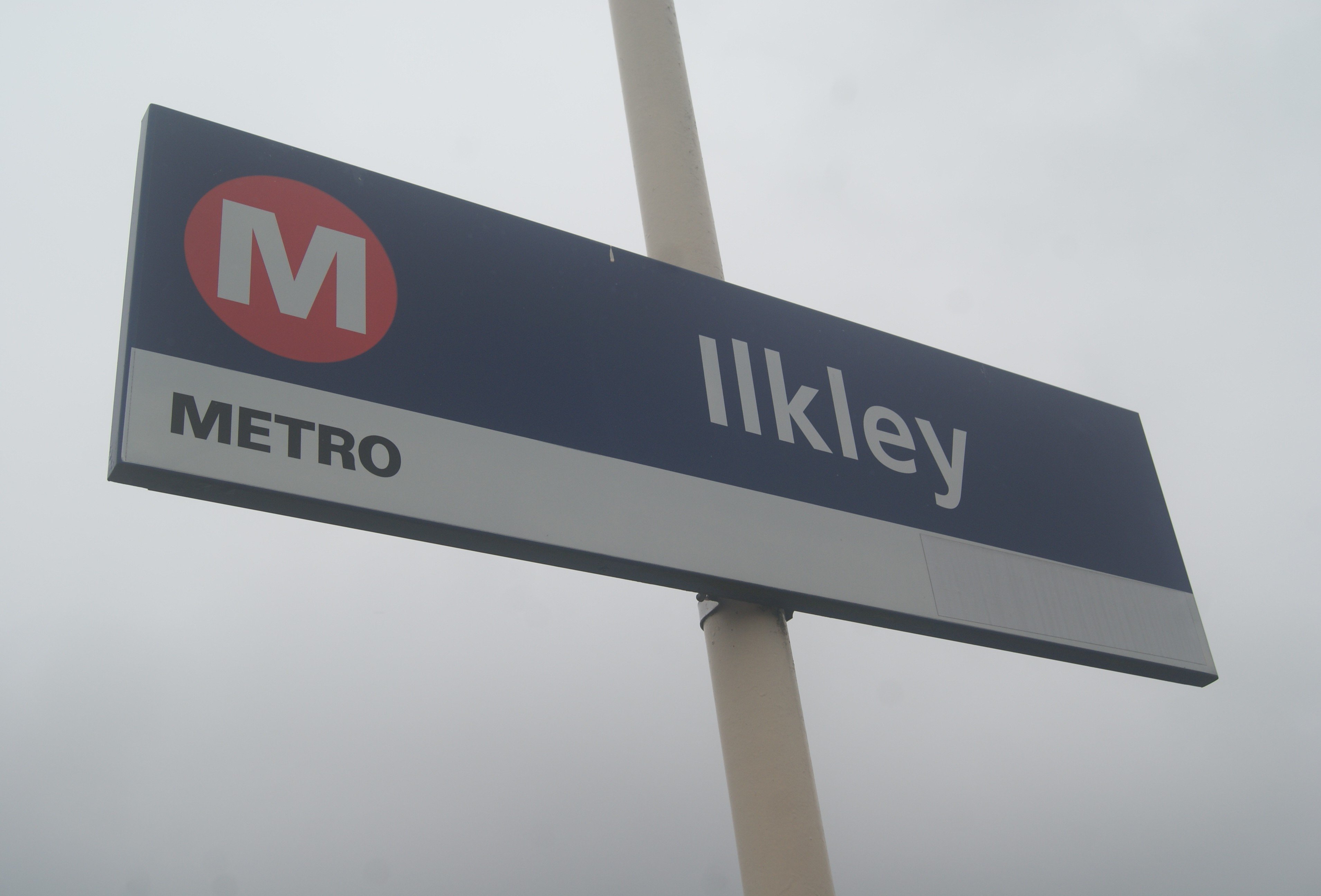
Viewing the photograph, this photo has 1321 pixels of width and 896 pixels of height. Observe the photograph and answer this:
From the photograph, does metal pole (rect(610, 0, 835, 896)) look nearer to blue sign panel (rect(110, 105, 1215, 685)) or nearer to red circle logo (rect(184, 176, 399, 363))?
blue sign panel (rect(110, 105, 1215, 685))

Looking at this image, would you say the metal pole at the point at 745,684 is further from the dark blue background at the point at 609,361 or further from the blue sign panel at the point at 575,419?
the dark blue background at the point at 609,361

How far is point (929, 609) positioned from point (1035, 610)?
1.42 feet

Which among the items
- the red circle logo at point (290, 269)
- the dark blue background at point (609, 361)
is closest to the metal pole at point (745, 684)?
the dark blue background at point (609, 361)

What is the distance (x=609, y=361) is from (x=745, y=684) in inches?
34.8

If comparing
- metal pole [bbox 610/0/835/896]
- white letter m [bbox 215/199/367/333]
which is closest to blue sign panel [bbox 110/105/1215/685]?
white letter m [bbox 215/199/367/333]

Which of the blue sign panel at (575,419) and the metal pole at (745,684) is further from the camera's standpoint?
the metal pole at (745,684)

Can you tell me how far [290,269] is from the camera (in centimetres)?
278

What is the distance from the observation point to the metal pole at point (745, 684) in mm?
2662

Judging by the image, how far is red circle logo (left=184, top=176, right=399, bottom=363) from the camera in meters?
2.66

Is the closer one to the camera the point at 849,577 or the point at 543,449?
the point at 543,449

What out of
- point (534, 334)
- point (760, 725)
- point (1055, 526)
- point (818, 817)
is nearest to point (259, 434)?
point (534, 334)

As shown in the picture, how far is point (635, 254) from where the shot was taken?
328 centimetres

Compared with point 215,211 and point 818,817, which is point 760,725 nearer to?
point 818,817

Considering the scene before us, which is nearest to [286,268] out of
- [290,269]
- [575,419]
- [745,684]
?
[290,269]
